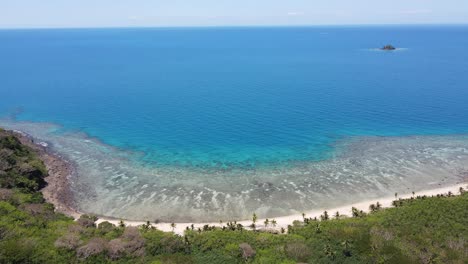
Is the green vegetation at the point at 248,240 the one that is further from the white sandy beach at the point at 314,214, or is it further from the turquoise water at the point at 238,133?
the turquoise water at the point at 238,133

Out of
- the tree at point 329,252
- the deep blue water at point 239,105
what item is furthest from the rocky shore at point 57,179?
the tree at point 329,252

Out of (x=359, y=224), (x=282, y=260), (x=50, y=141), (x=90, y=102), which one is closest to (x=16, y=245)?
(x=282, y=260)

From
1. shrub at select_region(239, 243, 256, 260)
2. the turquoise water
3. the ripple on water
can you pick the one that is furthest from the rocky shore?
shrub at select_region(239, 243, 256, 260)

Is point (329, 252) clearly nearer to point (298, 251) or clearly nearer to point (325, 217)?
point (298, 251)

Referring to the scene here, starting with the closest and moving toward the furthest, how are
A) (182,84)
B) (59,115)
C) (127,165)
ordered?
1. (127,165)
2. (59,115)
3. (182,84)

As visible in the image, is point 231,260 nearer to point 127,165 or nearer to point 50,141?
point 127,165
